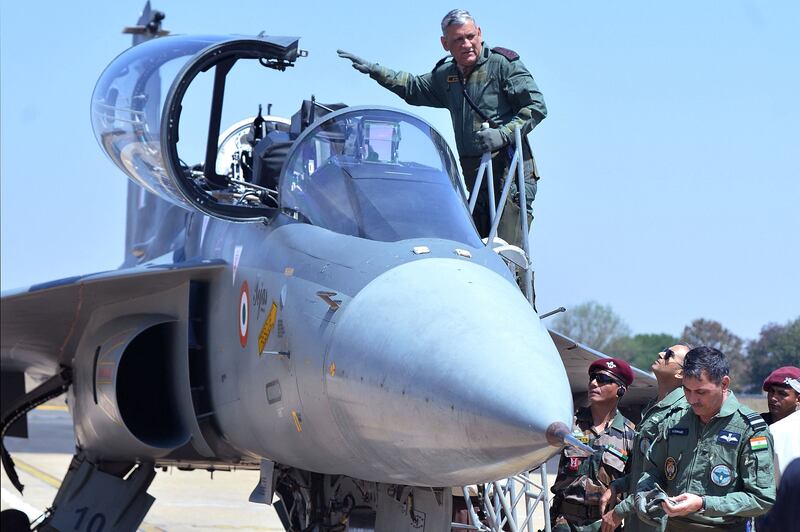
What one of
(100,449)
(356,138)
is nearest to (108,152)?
(100,449)

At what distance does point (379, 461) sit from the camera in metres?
4.72

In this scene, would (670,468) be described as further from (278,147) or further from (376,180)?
(278,147)

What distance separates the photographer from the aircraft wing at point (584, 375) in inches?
293

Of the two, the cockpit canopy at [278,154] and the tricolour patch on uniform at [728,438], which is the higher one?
the cockpit canopy at [278,154]

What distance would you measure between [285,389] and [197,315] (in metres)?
1.74

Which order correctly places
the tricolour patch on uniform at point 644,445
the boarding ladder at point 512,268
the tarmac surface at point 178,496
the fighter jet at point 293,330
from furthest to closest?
the tarmac surface at point 178,496
the boarding ladder at point 512,268
the tricolour patch on uniform at point 644,445
the fighter jet at point 293,330

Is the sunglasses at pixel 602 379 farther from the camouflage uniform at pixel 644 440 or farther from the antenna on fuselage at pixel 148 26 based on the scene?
the antenna on fuselage at pixel 148 26

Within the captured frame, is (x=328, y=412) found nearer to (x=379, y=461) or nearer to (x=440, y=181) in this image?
(x=379, y=461)

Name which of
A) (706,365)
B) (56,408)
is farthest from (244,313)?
(56,408)

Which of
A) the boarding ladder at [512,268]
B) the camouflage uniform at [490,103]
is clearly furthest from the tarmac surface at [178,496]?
the camouflage uniform at [490,103]

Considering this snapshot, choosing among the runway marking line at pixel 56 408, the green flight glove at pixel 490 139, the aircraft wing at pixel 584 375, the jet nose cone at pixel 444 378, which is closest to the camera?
the jet nose cone at pixel 444 378

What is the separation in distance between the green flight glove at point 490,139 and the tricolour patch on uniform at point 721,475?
2.61m

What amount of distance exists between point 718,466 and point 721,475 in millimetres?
38

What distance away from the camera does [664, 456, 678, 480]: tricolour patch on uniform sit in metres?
4.79
